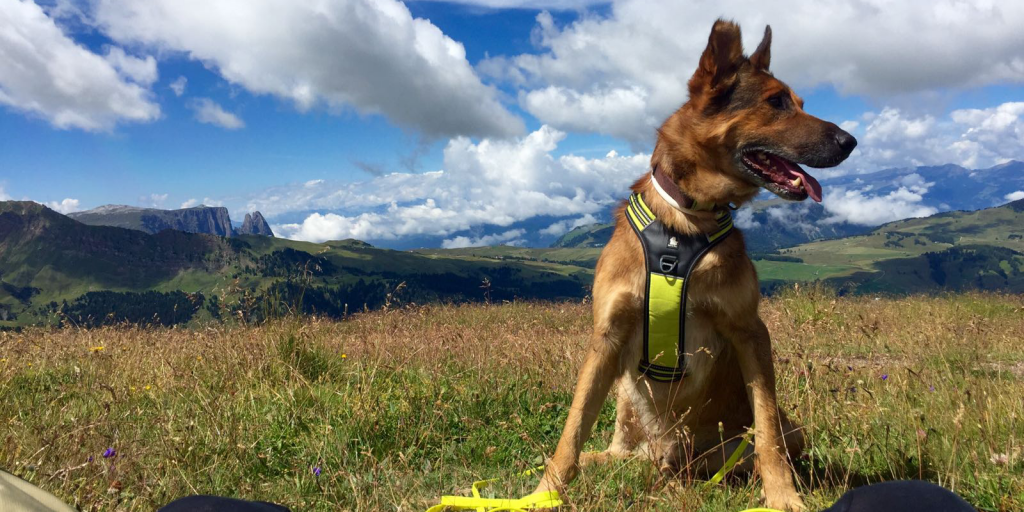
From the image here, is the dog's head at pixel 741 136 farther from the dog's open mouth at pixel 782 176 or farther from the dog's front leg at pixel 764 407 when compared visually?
the dog's front leg at pixel 764 407

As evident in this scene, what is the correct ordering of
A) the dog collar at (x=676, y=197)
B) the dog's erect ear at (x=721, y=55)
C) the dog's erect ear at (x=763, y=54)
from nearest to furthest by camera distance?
1. the dog's erect ear at (x=721, y=55)
2. the dog collar at (x=676, y=197)
3. the dog's erect ear at (x=763, y=54)

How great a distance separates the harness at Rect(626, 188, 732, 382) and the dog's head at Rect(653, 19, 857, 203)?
0.95 feet

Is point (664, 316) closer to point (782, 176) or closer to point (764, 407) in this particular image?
point (764, 407)

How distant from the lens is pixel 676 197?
386 cm

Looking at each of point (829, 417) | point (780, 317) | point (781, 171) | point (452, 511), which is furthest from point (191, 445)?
point (780, 317)

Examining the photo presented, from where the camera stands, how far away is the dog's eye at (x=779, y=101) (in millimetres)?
3838

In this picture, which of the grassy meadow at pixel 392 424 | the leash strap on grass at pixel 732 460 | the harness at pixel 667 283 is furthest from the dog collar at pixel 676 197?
the grassy meadow at pixel 392 424

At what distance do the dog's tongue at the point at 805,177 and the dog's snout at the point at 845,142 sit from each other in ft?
0.84

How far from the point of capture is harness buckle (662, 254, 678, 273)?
11.8 feet

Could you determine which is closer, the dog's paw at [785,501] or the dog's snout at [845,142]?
the dog's paw at [785,501]

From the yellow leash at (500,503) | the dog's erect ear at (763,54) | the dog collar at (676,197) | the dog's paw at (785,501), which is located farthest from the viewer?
the dog's erect ear at (763,54)

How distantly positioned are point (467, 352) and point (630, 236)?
3514 mm

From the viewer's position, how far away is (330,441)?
14.1ft

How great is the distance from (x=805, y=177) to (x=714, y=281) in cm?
89
